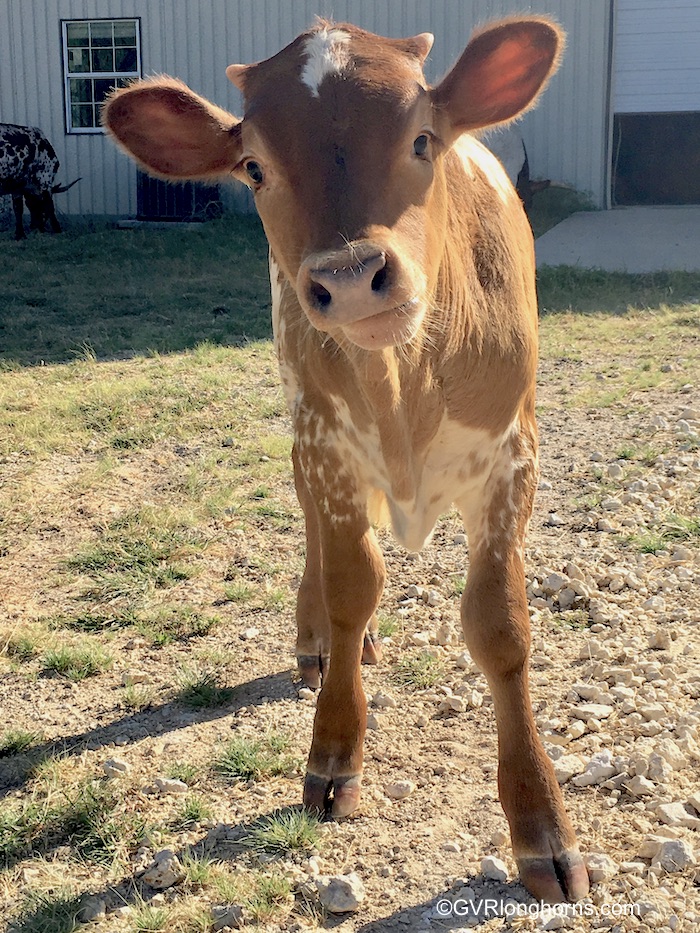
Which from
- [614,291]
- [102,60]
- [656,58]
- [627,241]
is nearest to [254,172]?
[614,291]

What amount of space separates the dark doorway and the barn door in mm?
6897

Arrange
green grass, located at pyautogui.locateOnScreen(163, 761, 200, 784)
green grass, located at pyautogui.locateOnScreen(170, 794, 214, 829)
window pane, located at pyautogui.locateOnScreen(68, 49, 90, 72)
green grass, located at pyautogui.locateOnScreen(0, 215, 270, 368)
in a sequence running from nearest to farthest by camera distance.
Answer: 1. green grass, located at pyautogui.locateOnScreen(170, 794, 214, 829)
2. green grass, located at pyautogui.locateOnScreen(163, 761, 200, 784)
3. green grass, located at pyautogui.locateOnScreen(0, 215, 270, 368)
4. window pane, located at pyautogui.locateOnScreen(68, 49, 90, 72)

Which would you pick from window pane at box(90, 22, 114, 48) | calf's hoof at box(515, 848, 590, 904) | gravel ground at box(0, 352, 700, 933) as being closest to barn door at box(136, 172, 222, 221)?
window pane at box(90, 22, 114, 48)

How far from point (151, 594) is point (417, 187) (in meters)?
2.54

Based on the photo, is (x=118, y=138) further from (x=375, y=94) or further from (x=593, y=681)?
(x=593, y=681)

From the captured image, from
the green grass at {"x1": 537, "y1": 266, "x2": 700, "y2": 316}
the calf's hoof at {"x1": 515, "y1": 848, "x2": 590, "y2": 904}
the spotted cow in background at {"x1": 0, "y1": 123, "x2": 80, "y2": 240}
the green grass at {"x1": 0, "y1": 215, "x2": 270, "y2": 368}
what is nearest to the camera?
the calf's hoof at {"x1": 515, "y1": 848, "x2": 590, "y2": 904}

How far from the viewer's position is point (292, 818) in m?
3.09

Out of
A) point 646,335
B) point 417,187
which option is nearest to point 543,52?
point 417,187

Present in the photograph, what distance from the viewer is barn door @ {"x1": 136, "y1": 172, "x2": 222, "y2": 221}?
17656 mm

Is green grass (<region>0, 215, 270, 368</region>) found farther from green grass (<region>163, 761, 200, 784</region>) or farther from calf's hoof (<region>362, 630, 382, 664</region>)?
green grass (<region>163, 761, 200, 784</region>)

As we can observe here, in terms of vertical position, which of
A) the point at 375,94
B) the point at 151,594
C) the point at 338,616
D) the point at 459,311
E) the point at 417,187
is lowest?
the point at 151,594

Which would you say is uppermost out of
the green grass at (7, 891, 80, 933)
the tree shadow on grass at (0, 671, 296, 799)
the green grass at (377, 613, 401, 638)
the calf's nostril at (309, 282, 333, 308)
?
the calf's nostril at (309, 282, 333, 308)

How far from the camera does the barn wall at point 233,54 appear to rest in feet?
55.3

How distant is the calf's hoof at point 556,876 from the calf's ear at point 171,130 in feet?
6.80
